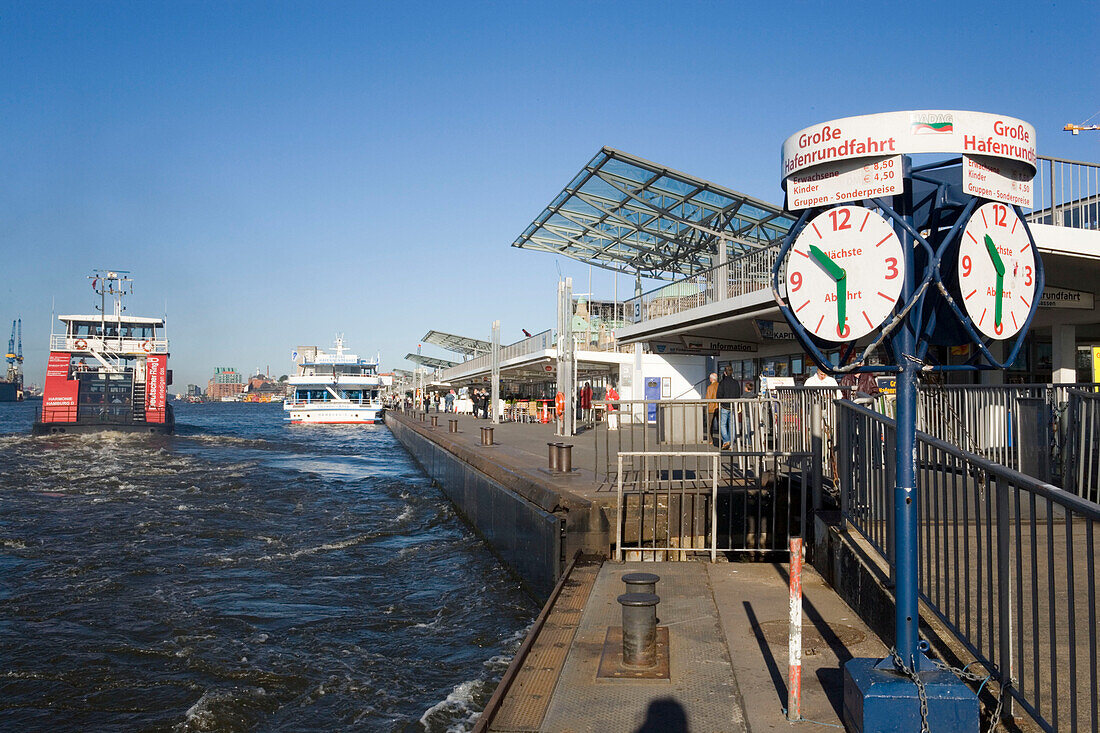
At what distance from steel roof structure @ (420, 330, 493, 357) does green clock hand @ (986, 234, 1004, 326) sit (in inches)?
2407

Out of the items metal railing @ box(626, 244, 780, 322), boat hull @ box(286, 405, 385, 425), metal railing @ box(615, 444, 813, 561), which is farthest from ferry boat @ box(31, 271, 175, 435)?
metal railing @ box(615, 444, 813, 561)

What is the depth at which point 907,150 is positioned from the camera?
4047 mm

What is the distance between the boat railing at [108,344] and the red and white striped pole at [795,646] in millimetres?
47958

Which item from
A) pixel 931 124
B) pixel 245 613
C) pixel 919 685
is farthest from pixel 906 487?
pixel 245 613

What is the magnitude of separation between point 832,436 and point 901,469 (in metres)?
5.32

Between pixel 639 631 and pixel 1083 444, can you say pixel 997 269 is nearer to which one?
pixel 639 631

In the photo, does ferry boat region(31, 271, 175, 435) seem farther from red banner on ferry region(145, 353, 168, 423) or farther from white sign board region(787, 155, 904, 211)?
white sign board region(787, 155, 904, 211)

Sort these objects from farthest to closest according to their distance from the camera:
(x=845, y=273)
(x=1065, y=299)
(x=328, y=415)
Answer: (x=328, y=415), (x=1065, y=299), (x=845, y=273)

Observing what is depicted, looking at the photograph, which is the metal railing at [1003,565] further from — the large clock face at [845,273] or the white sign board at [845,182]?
the white sign board at [845,182]

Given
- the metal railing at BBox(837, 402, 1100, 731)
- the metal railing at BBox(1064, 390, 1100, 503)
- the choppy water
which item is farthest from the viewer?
the metal railing at BBox(1064, 390, 1100, 503)

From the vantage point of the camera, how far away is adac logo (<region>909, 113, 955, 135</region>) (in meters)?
4.05

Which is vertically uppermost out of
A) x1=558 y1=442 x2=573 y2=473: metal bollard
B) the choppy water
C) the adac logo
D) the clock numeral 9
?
the adac logo

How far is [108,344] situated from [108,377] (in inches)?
74.9

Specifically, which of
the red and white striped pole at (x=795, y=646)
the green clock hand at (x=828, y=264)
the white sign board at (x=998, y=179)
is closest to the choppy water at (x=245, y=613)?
the red and white striped pole at (x=795, y=646)
